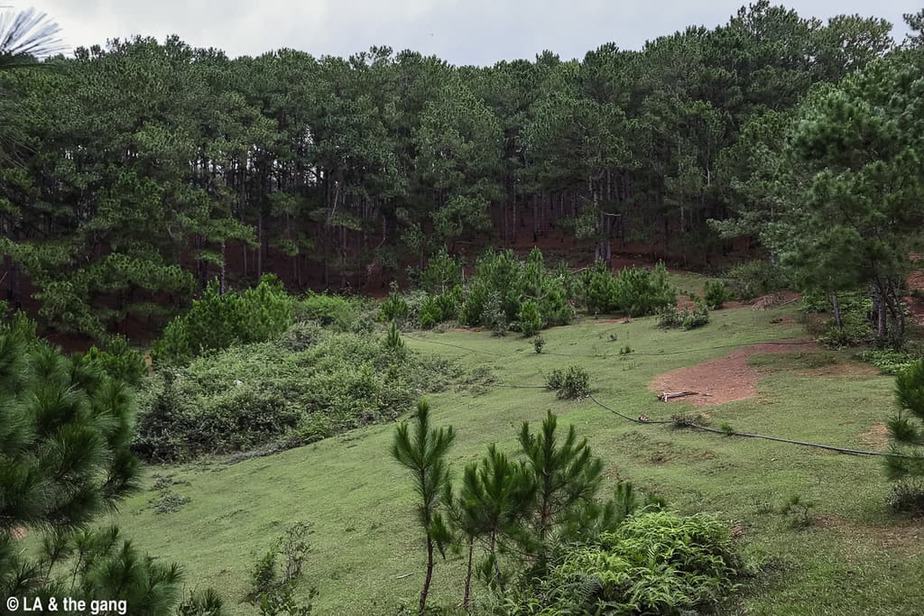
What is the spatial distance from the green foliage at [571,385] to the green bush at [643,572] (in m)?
5.41

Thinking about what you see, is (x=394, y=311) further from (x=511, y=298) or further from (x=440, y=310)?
(x=511, y=298)

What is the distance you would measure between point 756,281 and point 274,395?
1293 cm

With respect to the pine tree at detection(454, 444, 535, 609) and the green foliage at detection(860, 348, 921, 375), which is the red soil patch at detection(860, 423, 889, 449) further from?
the pine tree at detection(454, 444, 535, 609)

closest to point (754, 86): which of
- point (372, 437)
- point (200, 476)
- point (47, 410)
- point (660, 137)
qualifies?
point (660, 137)

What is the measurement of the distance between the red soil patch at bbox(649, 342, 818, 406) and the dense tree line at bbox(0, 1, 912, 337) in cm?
857

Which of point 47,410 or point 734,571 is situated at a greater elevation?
point 47,410

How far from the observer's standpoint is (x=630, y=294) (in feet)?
58.6

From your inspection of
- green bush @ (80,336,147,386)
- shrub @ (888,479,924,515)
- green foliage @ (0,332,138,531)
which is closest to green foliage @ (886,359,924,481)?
shrub @ (888,479,924,515)

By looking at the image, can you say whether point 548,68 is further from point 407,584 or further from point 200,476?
point 407,584

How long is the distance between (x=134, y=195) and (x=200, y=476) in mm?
18204

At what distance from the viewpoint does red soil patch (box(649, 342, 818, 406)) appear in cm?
831

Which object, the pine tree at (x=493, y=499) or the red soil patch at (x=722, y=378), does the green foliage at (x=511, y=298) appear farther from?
the pine tree at (x=493, y=499)

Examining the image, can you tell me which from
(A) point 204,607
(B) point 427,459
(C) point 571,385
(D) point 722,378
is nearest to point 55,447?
(A) point 204,607

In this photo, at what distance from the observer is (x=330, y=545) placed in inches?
224
